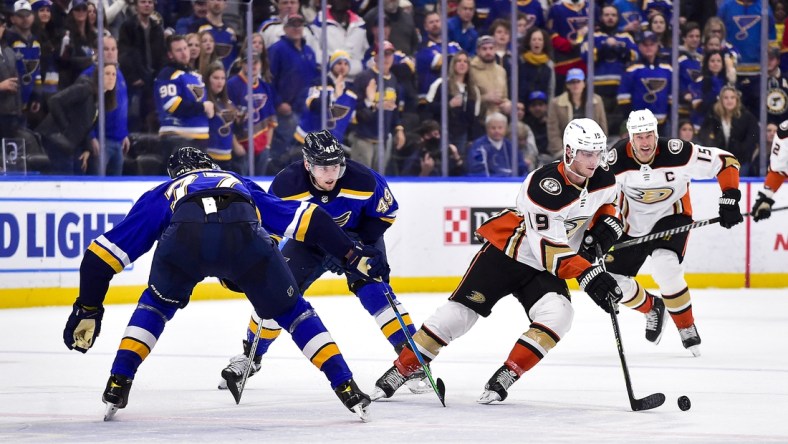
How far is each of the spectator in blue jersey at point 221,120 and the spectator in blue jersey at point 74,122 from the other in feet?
2.54

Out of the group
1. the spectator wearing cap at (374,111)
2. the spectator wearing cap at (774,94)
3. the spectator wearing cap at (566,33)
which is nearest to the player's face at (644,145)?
the spectator wearing cap at (374,111)

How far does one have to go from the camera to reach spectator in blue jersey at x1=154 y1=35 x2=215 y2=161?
920cm

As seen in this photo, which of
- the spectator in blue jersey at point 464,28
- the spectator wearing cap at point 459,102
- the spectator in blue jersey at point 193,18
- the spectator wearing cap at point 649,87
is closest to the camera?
the spectator in blue jersey at point 193,18

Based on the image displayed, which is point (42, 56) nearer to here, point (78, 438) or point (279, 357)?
point (279, 357)

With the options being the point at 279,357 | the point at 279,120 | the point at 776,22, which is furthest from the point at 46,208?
the point at 776,22

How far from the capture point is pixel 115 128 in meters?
9.00

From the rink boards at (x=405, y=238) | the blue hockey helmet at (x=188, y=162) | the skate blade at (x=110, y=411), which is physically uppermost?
the blue hockey helmet at (x=188, y=162)

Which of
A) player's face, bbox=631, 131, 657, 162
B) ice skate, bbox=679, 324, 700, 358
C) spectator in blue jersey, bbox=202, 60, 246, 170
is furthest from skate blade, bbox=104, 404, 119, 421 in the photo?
spectator in blue jersey, bbox=202, 60, 246, 170

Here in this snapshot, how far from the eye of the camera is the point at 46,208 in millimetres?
8469

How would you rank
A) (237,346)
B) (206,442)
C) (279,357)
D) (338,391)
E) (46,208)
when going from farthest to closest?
1. (46,208)
2. (237,346)
3. (279,357)
4. (338,391)
5. (206,442)

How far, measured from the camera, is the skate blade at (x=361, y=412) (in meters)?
4.18

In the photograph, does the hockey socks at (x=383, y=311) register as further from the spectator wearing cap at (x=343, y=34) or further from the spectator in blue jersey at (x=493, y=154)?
the spectator in blue jersey at (x=493, y=154)

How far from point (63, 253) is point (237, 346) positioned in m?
2.41

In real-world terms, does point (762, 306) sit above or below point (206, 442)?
below
